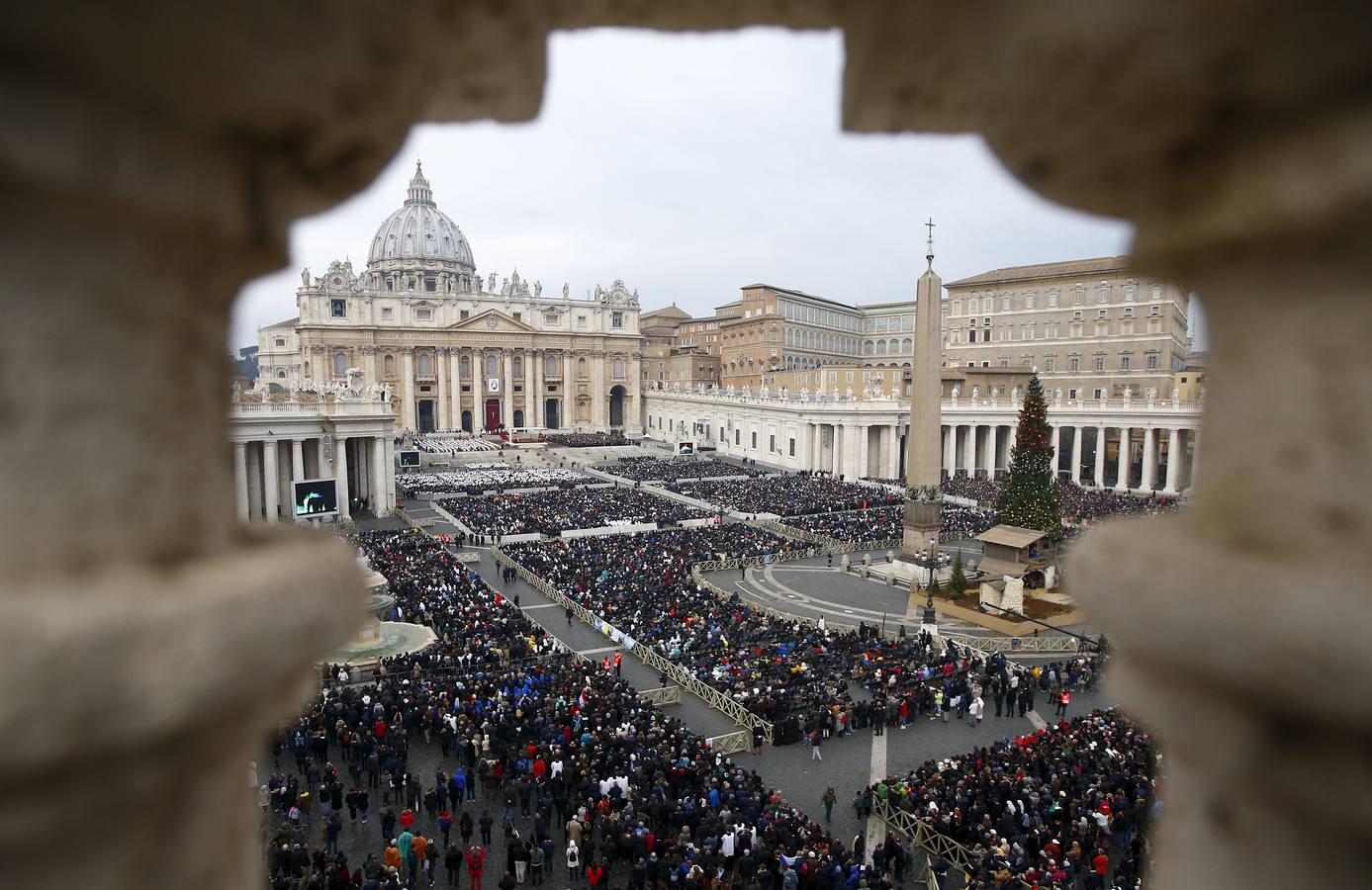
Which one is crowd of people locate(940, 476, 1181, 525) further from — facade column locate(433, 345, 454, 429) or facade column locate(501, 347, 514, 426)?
facade column locate(433, 345, 454, 429)

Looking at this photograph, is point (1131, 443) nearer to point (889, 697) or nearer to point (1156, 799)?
point (889, 697)

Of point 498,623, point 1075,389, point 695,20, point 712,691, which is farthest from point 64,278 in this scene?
point 1075,389

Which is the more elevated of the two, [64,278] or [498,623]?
[64,278]

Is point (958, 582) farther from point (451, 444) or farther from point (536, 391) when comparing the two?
point (536, 391)

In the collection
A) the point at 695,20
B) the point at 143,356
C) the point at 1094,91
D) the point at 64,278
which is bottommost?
the point at 143,356

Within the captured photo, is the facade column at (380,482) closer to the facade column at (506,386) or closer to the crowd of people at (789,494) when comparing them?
the crowd of people at (789,494)

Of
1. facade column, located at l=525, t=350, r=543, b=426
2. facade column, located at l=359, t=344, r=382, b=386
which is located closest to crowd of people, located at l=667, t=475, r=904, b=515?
facade column, located at l=525, t=350, r=543, b=426
